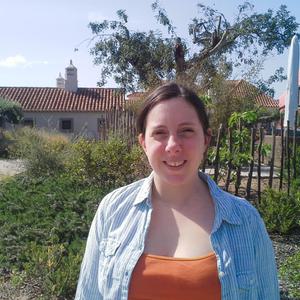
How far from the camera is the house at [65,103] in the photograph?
39750 millimetres

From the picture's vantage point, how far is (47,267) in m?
4.54

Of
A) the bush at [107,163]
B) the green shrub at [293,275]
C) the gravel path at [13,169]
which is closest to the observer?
the green shrub at [293,275]

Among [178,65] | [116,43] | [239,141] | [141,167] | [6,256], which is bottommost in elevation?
[6,256]

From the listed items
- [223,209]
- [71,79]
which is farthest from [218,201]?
[71,79]

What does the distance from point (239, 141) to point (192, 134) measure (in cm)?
624

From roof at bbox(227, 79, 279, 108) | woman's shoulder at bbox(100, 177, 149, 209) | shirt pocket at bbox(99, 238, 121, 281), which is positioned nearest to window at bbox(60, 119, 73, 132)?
roof at bbox(227, 79, 279, 108)

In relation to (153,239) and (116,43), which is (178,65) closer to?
(116,43)

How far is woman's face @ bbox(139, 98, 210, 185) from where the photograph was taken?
5.96ft

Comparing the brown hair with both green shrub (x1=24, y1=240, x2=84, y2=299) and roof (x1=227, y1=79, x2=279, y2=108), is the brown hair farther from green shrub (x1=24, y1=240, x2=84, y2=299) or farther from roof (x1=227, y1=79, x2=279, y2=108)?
roof (x1=227, y1=79, x2=279, y2=108)

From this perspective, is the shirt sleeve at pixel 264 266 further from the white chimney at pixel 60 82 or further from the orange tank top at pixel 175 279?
the white chimney at pixel 60 82

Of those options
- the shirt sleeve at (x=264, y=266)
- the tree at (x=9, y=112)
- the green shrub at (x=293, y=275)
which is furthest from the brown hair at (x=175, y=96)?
the tree at (x=9, y=112)

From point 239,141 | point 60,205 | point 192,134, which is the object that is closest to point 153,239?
point 192,134

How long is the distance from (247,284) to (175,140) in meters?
0.58

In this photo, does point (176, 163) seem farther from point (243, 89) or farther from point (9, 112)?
point (9, 112)
